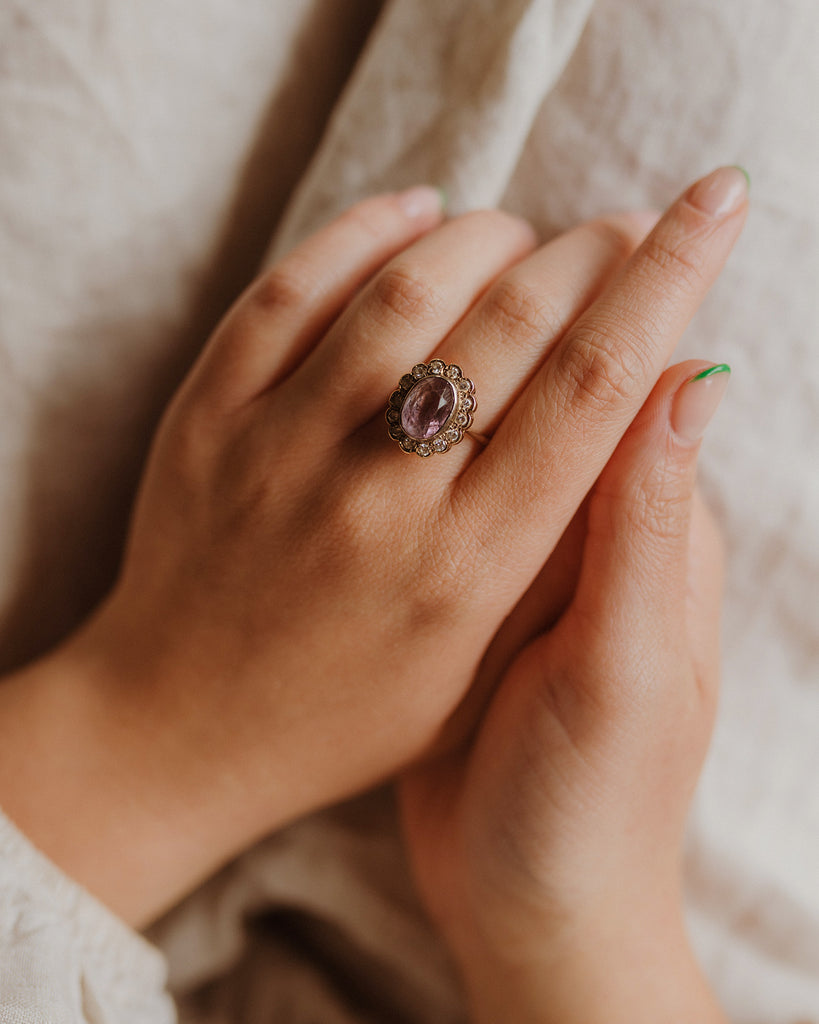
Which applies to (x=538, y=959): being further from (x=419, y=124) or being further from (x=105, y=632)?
(x=419, y=124)

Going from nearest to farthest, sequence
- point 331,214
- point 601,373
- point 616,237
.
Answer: point 601,373 → point 616,237 → point 331,214

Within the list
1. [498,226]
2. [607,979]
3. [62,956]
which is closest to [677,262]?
[498,226]

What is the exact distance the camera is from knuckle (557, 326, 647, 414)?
0.73 meters

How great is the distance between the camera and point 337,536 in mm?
804

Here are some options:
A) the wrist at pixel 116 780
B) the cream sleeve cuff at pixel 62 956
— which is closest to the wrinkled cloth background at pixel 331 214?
the cream sleeve cuff at pixel 62 956

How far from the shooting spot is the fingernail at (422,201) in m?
0.89

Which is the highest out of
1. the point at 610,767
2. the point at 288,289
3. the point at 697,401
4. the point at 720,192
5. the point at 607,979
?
the point at 720,192

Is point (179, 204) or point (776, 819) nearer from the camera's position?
point (179, 204)

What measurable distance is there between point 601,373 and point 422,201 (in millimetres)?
322

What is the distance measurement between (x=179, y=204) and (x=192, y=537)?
41 centimetres

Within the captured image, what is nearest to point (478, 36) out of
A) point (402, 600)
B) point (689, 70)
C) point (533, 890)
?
point (689, 70)

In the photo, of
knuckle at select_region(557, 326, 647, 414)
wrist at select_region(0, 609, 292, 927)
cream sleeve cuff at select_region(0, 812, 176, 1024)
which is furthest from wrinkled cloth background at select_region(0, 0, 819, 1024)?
knuckle at select_region(557, 326, 647, 414)

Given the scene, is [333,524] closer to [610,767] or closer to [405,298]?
[405,298]

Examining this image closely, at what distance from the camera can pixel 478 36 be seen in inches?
34.3
